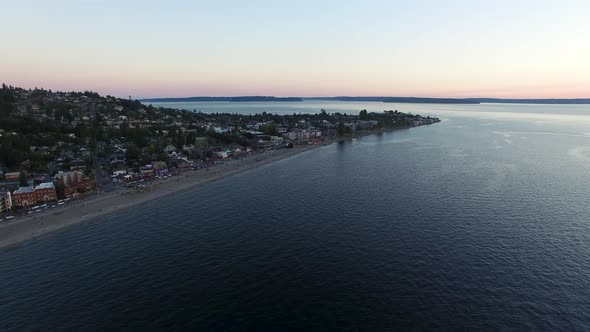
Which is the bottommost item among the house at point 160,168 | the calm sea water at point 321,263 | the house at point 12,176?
the calm sea water at point 321,263

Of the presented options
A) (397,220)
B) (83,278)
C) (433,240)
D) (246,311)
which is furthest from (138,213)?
(433,240)

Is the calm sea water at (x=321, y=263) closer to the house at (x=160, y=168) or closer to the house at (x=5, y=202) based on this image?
the house at (x=5, y=202)

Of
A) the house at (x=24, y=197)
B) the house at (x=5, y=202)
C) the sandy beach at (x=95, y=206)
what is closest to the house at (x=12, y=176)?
the house at (x=24, y=197)

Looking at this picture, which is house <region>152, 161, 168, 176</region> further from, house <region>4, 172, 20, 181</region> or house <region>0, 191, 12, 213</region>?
house <region>0, 191, 12, 213</region>

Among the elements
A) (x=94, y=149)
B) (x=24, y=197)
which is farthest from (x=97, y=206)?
(x=94, y=149)

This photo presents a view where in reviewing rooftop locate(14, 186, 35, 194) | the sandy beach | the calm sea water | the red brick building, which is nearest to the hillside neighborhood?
rooftop locate(14, 186, 35, 194)

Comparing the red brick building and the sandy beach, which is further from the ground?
the red brick building

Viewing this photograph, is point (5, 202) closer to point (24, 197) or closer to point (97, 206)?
point (24, 197)

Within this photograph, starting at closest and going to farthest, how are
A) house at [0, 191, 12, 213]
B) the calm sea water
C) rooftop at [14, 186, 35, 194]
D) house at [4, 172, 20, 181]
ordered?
the calm sea water
house at [0, 191, 12, 213]
rooftop at [14, 186, 35, 194]
house at [4, 172, 20, 181]
